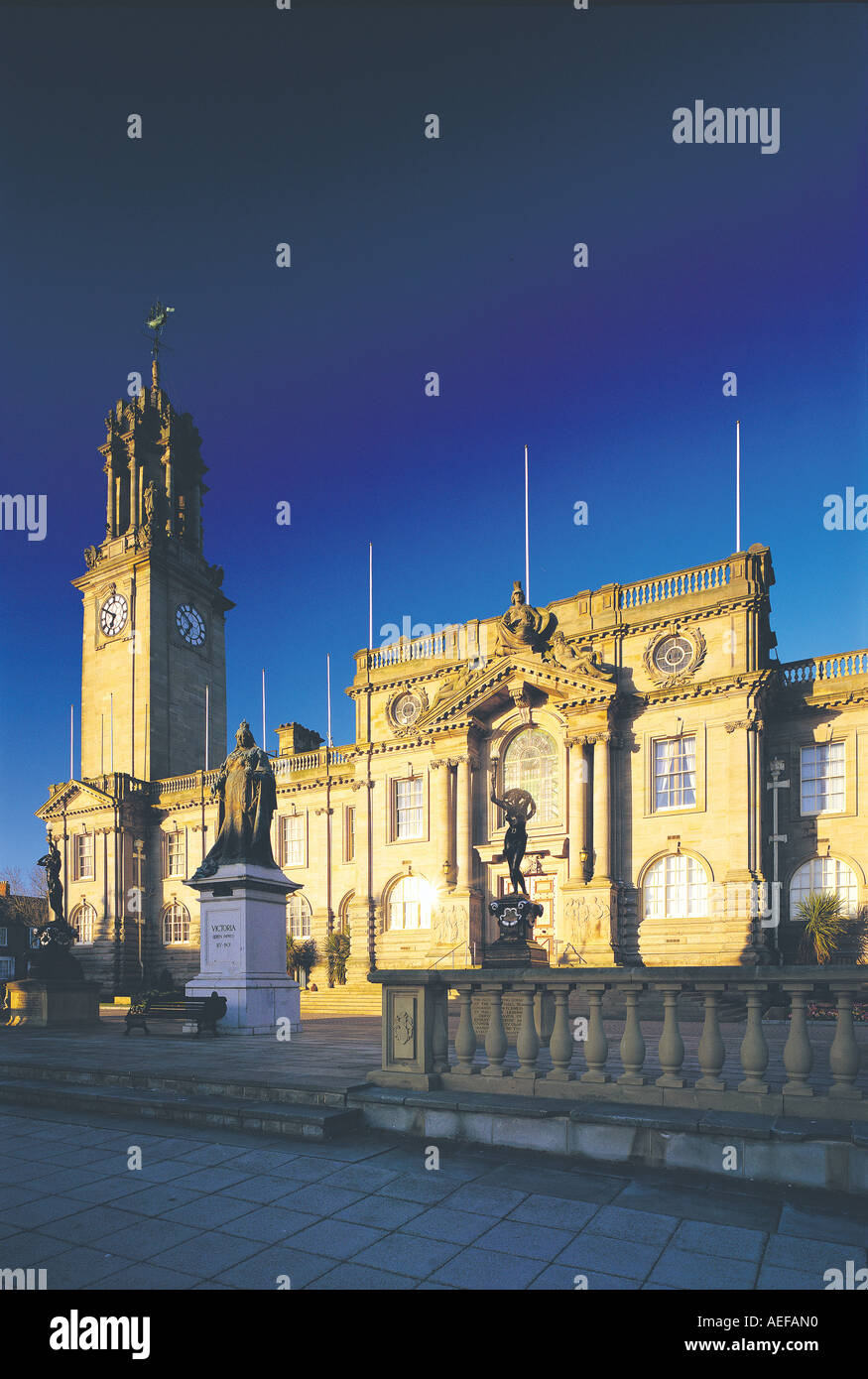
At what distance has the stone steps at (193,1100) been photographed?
7.80 m

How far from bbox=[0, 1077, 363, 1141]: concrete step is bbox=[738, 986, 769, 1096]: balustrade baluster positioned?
11.6ft

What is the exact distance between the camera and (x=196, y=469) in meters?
56.2

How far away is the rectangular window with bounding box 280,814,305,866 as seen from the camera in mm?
40156

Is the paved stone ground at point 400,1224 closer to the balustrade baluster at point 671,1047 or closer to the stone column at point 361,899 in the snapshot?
the balustrade baluster at point 671,1047

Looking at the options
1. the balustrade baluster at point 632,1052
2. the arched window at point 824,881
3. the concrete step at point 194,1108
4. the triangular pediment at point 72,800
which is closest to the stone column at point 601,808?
the arched window at point 824,881

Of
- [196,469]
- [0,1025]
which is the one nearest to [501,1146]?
[0,1025]

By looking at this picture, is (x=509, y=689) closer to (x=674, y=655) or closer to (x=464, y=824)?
(x=464, y=824)

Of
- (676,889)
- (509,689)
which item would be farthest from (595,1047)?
(509,689)

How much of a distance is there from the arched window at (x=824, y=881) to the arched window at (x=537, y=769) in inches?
334

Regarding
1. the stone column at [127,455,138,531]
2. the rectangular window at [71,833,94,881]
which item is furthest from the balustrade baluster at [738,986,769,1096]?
the stone column at [127,455,138,531]

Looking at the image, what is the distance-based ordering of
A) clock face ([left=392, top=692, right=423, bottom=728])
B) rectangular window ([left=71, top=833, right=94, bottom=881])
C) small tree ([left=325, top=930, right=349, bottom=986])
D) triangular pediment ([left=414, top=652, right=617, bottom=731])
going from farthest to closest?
rectangular window ([left=71, top=833, right=94, bottom=881]) → clock face ([left=392, top=692, right=423, bottom=728]) → small tree ([left=325, top=930, right=349, bottom=986]) → triangular pediment ([left=414, top=652, right=617, bottom=731])

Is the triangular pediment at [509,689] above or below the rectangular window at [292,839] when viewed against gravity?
above

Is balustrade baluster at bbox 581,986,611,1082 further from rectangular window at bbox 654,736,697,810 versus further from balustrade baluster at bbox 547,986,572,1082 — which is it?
rectangular window at bbox 654,736,697,810
